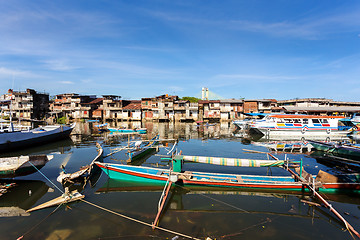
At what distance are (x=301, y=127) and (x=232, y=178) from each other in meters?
26.9

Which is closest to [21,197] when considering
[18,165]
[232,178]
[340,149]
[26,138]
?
[18,165]

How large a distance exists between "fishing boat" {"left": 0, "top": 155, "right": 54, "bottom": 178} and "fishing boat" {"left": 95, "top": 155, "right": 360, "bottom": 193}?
464 cm

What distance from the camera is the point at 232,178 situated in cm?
1088

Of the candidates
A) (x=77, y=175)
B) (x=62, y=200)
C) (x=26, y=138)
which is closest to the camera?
(x=62, y=200)

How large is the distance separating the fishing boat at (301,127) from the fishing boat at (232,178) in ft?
70.9

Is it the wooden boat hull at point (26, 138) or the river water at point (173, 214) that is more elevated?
the wooden boat hull at point (26, 138)

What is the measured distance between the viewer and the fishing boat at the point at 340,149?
1662 centimetres

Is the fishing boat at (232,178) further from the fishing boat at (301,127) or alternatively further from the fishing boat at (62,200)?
the fishing boat at (301,127)

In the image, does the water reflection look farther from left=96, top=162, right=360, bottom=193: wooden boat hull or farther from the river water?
left=96, top=162, right=360, bottom=193: wooden boat hull

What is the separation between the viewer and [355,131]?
104ft

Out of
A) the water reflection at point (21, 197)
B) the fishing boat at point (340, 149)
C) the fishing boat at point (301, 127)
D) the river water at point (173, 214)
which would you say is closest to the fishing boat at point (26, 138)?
the water reflection at point (21, 197)

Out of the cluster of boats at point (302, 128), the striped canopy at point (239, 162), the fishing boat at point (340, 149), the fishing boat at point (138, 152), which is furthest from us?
the cluster of boats at point (302, 128)

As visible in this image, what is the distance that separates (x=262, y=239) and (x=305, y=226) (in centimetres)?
226

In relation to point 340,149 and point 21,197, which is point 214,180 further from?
point 340,149
